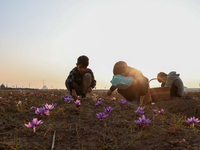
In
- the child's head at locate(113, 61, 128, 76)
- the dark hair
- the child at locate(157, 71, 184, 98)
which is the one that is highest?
the dark hair

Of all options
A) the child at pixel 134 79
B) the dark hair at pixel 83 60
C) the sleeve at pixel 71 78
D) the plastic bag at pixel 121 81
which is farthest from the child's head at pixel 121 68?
the sleeve at pixel 71 78

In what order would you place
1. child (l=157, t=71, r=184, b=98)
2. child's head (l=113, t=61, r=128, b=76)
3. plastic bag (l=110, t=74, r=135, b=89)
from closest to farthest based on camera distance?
1. plastic bag (l=110, t=74, r=135, b=89)
2. child's head (l=113, t=61, r=128, b=76)
3. child (l=157, t=71, r=184, b=98)

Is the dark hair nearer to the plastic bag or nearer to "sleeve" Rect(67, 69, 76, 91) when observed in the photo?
"sleeve" Rect(67, 69, 76, 91)

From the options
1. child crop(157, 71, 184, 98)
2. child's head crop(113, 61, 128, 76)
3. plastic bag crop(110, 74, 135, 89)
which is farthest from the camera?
child crop(157, 71, 184, 98)

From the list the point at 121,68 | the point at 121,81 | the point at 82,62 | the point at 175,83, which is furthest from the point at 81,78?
the point at 175,83

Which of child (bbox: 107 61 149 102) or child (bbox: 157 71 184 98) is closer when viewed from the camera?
child (bbox: 107 61 149 102)

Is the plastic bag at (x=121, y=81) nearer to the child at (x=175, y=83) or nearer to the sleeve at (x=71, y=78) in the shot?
the sleeve at (x=71, y=78)

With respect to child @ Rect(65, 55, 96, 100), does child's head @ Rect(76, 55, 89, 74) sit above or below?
above

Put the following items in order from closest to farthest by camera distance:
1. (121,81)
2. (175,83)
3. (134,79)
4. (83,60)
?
(121,81) < (134,79) < (83,60) < (175,83)

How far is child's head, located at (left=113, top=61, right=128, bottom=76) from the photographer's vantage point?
4.45m

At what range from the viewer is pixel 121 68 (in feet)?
14.6

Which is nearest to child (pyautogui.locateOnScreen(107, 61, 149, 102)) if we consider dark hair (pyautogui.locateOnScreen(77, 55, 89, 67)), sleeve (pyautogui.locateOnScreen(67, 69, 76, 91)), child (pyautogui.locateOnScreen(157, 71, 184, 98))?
dark hair (pyautogui.locateOnScreen(77, 55, 89, 67))

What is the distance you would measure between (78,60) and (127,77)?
144cm

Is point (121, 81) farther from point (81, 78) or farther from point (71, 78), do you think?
point (81, 78)
